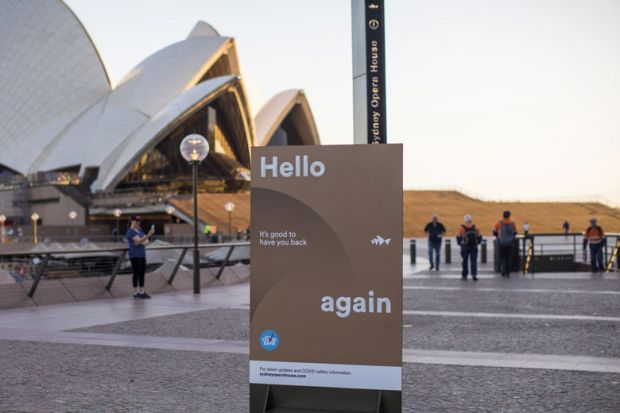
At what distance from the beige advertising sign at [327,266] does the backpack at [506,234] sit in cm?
1410

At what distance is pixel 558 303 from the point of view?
37.0 ft

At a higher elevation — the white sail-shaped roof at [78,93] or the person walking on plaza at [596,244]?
the white sail-shaped roof at [78,93]

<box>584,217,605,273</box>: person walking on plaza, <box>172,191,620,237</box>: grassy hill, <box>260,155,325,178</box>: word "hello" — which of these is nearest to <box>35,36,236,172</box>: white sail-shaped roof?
<box>172,191,620,237</box>: grassy hill

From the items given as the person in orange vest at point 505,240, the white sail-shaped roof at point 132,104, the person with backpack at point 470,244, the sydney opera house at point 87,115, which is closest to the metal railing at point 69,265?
the person with backpack at point 470,244

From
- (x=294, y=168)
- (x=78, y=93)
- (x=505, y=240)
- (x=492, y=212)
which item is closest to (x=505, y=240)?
(x=505, y=240)

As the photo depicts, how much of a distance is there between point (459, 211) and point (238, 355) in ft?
201

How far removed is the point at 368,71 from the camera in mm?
5328

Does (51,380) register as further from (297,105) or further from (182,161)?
(297,105)

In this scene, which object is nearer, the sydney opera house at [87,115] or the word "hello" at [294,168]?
the word "hello" at [294,168]

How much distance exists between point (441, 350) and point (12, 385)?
373 cm

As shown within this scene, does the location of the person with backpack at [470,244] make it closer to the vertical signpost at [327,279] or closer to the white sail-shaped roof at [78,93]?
the vertical signpost at [327,279]

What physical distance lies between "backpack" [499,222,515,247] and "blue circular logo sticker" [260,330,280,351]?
1410 cm

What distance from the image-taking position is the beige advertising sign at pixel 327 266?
3.38 metres

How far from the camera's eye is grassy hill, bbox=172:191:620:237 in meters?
50.1
